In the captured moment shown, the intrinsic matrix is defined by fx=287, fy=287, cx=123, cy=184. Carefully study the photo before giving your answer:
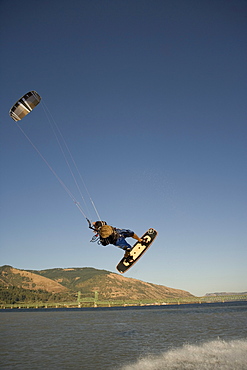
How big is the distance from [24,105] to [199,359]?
13652mm

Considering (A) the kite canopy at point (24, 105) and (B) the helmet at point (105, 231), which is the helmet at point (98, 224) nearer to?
(B) the helmet at point (105, 231)

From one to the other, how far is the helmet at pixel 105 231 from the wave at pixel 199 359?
16.3 feet

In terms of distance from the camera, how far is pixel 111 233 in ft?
38.2

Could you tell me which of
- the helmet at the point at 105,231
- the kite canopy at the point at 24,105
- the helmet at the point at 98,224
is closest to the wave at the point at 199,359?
the helmet at the point at 105,231

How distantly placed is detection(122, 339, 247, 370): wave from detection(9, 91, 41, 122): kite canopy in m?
11.9

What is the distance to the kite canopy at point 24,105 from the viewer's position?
13.7 metres

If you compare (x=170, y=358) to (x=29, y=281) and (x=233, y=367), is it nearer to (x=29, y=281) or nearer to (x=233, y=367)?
(x=233, y=367)

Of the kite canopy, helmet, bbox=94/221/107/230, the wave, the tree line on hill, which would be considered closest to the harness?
helmet, bbox=94/221/107/230

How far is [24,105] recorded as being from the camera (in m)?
13.8

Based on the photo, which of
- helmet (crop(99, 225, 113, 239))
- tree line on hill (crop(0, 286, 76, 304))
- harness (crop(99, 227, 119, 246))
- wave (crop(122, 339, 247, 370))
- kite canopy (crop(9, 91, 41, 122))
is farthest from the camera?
tree line on hill (crop(0, 286, 76, 304))

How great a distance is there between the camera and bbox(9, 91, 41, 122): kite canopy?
45.0 feet

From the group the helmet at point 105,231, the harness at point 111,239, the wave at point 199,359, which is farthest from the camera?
the harness at point 111,239

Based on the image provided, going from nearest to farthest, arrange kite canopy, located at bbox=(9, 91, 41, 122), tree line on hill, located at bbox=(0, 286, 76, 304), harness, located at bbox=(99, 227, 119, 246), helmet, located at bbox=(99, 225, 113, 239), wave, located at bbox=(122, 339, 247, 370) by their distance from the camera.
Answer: wave, located at bbox=(122, 339, 247, 370) → helmet, located at bbox=(99, 225, 113, 239) → harness, located at bbox=(99, 227, 119, 246) → kite canopy, located at bbox=(9, 91, 41, 122) → tree line on hill, located at bbox=(0, 286, 76, 304)

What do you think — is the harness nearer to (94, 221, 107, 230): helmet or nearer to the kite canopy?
(94, 221, 107, 230): helmet
